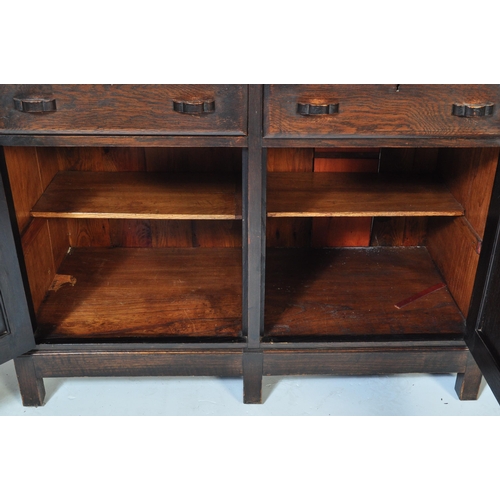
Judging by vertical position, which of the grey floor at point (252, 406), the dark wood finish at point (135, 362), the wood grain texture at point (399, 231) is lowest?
the grey floor at point (252, 406)

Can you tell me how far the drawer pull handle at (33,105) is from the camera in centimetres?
150

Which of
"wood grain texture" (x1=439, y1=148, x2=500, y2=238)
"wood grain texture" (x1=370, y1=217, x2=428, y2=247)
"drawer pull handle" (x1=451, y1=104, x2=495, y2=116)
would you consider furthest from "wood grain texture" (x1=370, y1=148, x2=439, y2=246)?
"drawer pull handle" (x1=451, y1=104, x2=495, y2=116)

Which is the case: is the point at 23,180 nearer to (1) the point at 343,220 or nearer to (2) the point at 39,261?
(2) the point at 39,261

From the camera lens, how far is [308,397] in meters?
1.94

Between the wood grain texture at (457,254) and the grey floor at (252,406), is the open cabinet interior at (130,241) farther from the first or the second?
the wood grain texture at (457,254)

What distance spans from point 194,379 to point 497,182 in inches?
44.3

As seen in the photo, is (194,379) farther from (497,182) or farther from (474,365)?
(497,182)

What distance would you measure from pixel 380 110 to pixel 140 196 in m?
0.84

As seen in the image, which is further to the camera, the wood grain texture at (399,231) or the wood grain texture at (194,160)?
the wood grain texture at (399,231)

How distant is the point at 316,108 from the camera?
4.96ft

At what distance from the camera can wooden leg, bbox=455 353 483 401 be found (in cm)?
188

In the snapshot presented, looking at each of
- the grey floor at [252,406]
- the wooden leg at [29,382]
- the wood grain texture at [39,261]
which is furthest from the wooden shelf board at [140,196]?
the grey floor at [252,406]

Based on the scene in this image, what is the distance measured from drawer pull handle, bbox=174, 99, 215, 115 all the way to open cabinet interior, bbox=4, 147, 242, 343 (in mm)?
381

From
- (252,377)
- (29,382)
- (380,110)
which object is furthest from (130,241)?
(380,110)
